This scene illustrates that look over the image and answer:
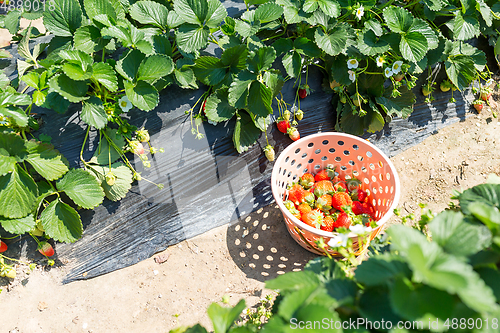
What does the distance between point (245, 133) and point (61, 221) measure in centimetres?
107

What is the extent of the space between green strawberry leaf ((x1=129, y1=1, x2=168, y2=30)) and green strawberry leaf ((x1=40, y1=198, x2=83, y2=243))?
1.01 m

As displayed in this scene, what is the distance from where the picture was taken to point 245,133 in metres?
1.85

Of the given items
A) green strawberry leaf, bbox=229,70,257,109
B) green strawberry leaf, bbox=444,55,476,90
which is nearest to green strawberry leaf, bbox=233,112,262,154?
green strawberry leaf, bbox=229,70,257,109

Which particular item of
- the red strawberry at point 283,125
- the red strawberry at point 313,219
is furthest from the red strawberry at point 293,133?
the red strawberry at point 313,219

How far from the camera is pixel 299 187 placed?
1.89 m

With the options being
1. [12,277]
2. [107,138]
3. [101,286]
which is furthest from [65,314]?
[107,138]

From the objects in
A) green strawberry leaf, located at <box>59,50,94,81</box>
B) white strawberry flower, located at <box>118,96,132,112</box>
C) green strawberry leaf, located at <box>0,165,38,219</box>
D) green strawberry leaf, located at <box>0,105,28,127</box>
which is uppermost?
green strawberry leaf, located at <box>59,50,94,81</box>

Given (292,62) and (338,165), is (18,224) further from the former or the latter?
(338,165)

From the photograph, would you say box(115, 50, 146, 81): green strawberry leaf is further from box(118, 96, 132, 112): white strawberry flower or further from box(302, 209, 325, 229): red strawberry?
box(302, 209, 325, 229): red strawberry

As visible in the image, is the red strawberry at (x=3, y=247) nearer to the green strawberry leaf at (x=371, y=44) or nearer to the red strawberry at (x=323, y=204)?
the red strawberry at (x=323, y=204)

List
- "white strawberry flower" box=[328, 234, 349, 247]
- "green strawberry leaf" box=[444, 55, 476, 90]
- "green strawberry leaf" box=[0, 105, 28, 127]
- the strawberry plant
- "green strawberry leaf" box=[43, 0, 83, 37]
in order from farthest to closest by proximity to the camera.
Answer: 1. "green strawberry leaf" box=[444, 55, 476, 90]
2. "green strawberry leaf" box=[43, 0, 83, 37]
3. "green strawberry leaf" box=[0, 105, 28, 127]
4. "white strawberry flower" box=[328, 234, 349, 247]
5. the strawberry plant

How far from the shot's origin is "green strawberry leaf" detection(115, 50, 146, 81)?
1521 mm

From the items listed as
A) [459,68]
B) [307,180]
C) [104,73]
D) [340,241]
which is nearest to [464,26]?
[459,68]

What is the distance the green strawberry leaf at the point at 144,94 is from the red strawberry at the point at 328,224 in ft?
3.46
